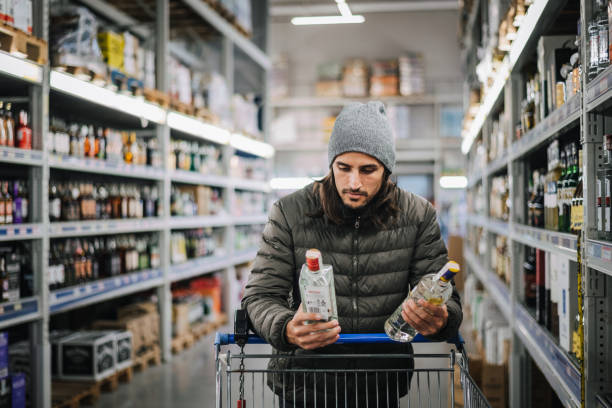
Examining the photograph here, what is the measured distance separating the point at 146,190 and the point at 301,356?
4.12 metres

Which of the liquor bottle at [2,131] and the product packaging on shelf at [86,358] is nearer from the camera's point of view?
the liquor bottle at [2,131]

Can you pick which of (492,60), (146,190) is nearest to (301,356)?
(492,60)

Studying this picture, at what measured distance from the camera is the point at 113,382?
445 centimetres

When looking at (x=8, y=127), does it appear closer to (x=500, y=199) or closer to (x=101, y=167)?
(x=101, y=167)

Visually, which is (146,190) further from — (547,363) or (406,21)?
(406,21)

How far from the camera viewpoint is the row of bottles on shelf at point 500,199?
3990 millimetres

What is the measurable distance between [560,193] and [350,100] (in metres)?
9.20

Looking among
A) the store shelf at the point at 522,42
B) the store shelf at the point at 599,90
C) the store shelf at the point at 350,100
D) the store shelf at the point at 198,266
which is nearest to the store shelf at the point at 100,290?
the store shelf at the point at 198,266

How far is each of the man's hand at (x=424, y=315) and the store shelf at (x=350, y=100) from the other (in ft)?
31.0

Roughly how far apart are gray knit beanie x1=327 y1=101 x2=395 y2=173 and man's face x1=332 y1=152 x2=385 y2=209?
0.03 m

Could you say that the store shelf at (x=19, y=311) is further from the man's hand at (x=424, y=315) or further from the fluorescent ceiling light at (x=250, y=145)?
the fluorescent ceiling light at (x=250, y=145)

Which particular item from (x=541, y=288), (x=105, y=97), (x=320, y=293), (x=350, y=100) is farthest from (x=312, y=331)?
(x=350, y=100)

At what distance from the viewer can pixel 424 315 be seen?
155 cm

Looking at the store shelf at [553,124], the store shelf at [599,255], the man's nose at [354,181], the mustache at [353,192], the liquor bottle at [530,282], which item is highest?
the store shelf at [553,124]
